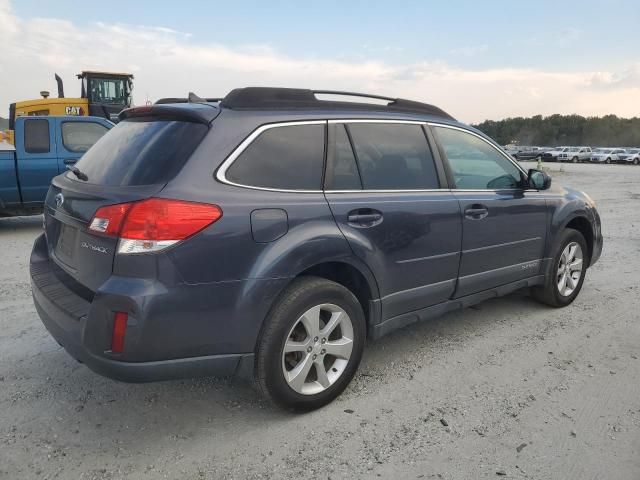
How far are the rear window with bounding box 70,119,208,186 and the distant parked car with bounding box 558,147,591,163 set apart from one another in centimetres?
5377

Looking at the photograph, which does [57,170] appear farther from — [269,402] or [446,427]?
[446,427]

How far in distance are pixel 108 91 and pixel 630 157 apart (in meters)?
44.0

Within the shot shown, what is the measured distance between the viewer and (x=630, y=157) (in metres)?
45.3

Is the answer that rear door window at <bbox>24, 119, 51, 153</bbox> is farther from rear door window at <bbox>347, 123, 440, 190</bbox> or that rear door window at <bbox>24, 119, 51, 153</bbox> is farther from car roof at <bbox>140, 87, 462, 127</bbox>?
rear door window at <bbox>347, 123, 440, 190</bbox>

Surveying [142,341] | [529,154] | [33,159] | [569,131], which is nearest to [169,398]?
[142,341]

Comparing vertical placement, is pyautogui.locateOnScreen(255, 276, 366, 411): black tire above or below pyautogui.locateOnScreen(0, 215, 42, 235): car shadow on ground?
above

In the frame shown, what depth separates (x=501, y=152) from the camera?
422 centimetres

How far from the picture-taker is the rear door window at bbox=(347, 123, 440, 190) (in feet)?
10.6

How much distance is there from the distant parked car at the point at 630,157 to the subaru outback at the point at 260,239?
49.0 metres

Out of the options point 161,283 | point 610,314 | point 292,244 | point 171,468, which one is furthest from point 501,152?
point 171,468

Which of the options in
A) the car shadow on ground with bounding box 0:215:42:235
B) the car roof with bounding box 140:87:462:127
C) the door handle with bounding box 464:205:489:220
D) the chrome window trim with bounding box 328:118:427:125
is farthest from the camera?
the car shadow on ground with bounding box 0:215:42:235

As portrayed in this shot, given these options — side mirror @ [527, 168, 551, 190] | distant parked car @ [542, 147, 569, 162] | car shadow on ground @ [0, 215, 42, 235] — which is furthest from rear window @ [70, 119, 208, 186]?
distant parked car @ [542, 147, 569, 162]

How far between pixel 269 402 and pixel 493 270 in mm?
2064

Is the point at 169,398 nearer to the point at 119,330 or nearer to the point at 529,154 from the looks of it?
the point at 119,330
